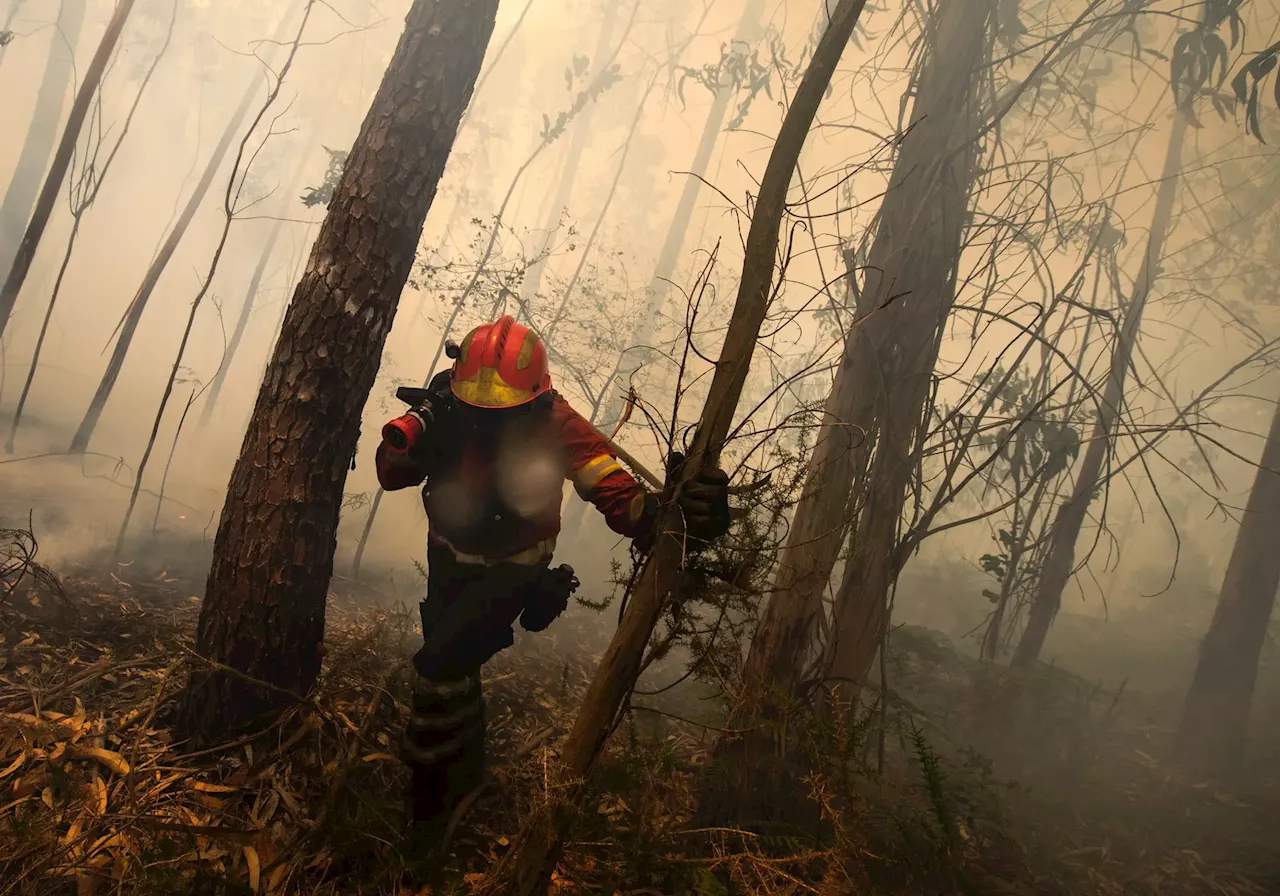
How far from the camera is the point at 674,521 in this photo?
1173mm

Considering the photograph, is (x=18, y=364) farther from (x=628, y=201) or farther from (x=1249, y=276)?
(x=1249, y=276)

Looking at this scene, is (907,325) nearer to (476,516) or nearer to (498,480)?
(498,480)

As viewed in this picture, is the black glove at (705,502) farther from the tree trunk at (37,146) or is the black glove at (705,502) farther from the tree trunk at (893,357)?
the tree trunk at (37,146)

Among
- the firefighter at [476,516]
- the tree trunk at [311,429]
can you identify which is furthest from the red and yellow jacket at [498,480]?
the tree trunk at [311,429]

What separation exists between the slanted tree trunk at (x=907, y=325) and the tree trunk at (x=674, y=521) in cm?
153

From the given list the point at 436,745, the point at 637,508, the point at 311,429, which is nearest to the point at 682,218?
the point at 311,429

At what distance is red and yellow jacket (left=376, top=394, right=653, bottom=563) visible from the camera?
1923mm

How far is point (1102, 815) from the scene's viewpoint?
3885 millimetres

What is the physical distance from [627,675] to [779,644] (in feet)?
4.64

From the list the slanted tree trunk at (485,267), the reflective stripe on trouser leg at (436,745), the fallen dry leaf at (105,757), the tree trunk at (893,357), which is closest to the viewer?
the fallen dry leaf at (105,757)

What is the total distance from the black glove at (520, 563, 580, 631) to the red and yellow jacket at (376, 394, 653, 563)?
0.31 ft

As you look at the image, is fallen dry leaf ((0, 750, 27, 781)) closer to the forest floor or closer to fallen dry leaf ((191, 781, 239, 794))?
the forest floor

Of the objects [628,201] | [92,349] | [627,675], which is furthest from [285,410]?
[628,201]

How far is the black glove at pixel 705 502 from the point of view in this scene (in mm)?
1180
